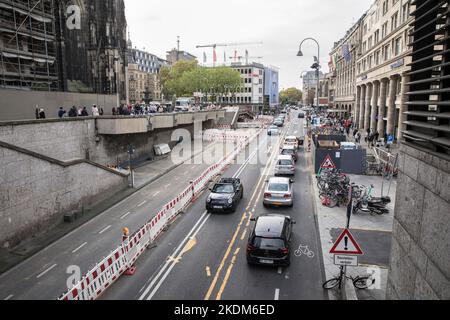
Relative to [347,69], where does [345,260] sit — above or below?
below

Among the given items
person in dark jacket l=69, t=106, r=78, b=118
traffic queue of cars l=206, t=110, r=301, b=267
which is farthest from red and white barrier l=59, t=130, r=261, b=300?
person in dark jacket l=69, t=106, r=78, b=118

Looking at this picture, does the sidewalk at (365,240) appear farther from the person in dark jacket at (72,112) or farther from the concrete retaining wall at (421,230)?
the person in dark jacket at (72,112)

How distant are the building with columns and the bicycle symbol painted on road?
77.2 feet

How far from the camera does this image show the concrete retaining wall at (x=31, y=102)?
20.2 m

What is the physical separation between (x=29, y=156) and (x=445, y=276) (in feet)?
52.5

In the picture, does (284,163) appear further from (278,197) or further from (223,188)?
(223,188)

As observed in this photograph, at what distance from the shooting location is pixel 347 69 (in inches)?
2970

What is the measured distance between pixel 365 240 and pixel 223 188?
7.99 meters

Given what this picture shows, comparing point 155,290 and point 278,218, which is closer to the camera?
point 155,290

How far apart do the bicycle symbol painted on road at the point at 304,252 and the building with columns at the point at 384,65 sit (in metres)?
23.5

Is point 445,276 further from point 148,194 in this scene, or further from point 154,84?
point 154,84

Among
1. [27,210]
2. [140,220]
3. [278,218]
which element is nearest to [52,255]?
[27,210]

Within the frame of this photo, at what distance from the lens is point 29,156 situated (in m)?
15.6

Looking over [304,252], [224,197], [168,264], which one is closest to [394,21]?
[224,197]
